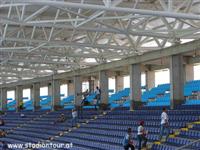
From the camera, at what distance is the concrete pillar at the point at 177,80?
2570 centimetres

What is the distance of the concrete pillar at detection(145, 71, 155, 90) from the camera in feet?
134

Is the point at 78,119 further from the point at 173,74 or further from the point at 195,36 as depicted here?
the point at 195,36

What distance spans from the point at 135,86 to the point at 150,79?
35.6ft

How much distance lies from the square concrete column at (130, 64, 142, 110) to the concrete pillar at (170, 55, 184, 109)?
187 inches

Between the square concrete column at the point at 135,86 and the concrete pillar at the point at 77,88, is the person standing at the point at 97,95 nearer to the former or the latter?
the square concrete column at the point at 135,86

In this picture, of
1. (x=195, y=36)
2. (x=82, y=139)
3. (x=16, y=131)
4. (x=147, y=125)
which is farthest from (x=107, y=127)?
(x=16, y=131)

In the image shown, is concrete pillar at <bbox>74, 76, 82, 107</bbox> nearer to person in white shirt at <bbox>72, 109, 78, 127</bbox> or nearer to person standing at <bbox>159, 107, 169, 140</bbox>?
person in white shirt at <bbox>72, 109, 78, 127</bbox>

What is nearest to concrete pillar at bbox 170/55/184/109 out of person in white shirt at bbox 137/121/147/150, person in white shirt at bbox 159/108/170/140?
person in white shirt at bbox 159/108/170/140

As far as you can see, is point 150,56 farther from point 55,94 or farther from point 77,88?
point 55,94

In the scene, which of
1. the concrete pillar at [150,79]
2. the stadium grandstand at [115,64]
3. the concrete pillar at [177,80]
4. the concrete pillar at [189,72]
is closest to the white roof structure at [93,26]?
the stadium grandstand at [115,64]

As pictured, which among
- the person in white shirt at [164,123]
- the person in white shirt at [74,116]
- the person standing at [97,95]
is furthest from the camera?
the person in white shirt at [74,116]

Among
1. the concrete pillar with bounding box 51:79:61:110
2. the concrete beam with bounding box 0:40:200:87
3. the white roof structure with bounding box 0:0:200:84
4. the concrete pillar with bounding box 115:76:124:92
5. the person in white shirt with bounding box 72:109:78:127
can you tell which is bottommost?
the person in white shirt with bounding box 72:109:78:127

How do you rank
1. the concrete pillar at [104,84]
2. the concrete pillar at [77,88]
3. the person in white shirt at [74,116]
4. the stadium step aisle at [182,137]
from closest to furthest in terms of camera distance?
the stadium step aisle at [182,137] < the person in white shirt at [74,116] < the concrete pillar at [104,84] < the concrete pillar at [77,88]

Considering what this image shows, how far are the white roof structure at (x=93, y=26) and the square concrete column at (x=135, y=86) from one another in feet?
4.00
